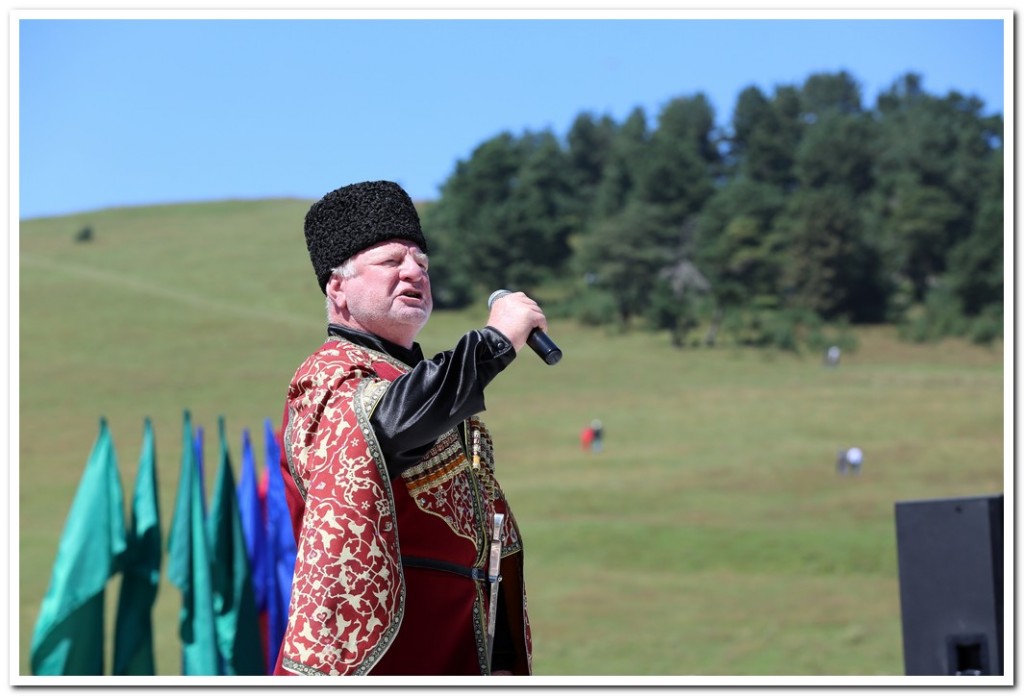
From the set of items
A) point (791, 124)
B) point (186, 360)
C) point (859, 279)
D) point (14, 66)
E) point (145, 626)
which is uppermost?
point (791, 124)

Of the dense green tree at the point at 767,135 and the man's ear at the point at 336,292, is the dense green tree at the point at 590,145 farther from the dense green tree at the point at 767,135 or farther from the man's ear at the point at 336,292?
the man's ear at the point at 336,292

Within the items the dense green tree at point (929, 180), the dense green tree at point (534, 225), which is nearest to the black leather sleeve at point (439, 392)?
the dense green tree at point (534, 225)

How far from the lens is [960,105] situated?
83.9 meters

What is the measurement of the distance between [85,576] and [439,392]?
26.4ft

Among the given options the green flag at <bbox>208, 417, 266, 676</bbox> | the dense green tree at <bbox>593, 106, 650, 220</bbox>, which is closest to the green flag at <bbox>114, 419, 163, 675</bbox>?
the green flag at <bbox>208, 417, 266, 676</bbox>

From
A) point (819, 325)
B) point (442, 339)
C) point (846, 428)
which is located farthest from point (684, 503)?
point (819, 325)

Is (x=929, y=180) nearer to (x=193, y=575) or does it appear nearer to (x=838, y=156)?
(x=838, y=156)

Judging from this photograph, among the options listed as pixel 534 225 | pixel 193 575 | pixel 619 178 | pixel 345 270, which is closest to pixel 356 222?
pixel 345 270

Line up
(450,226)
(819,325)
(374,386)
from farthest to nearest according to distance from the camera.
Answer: (450,226) → (819,325) → (374,386)

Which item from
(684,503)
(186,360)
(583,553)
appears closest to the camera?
(583,553)

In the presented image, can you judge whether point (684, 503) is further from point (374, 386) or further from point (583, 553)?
point (374, 386)

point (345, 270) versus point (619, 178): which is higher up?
point (619, 178)

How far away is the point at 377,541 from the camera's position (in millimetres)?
2992

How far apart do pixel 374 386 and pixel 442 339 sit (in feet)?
159
